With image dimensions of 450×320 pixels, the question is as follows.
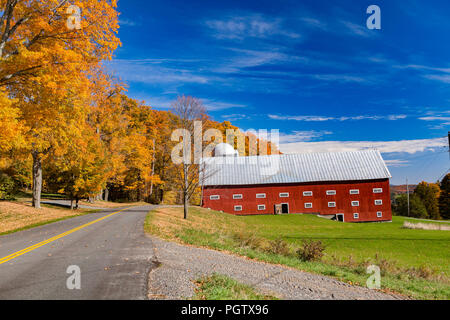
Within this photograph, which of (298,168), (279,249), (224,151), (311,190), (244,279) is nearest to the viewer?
(244,279)

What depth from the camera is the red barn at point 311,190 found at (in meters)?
39.1

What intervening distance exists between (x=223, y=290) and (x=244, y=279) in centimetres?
156

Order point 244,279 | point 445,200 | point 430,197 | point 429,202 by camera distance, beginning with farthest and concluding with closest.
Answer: point 430,197
point 429,202
point 445,200
point 244,279

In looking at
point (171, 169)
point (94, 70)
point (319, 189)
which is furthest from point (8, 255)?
point (319, 189)

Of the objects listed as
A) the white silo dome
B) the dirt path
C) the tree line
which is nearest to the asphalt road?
the dirt path

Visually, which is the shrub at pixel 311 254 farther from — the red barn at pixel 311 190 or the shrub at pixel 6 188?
the red barn at pixel 311 190

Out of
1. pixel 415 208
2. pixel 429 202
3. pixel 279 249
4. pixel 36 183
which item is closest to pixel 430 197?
pixel 429 202

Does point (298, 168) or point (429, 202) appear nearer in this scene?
point (298, 168)

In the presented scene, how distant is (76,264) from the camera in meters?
8.30

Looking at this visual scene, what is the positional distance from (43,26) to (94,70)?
633 inches

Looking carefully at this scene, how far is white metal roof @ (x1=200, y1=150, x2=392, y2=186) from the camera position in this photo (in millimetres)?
40156

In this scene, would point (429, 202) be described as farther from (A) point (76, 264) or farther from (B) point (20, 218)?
(A) point (76, 264)

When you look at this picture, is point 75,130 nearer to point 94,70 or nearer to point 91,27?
point 91,27
